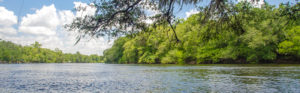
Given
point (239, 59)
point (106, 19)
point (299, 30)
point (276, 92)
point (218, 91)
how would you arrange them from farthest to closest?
1. point (239, 59)
2. point (299, 30)
3. point (218, 91)
4. point (276, 92)
5. point (106, 19)

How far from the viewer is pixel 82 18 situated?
7238 millimetres

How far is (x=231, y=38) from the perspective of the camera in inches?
1713

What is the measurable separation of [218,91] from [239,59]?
45.4 metres

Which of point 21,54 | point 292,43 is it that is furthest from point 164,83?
point 21,54

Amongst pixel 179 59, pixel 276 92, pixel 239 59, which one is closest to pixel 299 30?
pixel 239 59

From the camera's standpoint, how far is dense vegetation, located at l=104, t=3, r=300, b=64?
838 centimetres

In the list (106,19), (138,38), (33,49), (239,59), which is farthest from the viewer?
(33,49)

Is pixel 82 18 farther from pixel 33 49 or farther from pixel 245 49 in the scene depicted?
pixel 33 49

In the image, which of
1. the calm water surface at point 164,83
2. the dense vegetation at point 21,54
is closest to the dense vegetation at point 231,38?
the calm water surface at point 164,83

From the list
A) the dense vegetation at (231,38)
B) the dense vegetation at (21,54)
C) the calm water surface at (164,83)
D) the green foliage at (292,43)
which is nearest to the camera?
the dense vegetation at (231,38)

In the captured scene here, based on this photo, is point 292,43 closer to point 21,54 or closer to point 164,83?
point 164,83

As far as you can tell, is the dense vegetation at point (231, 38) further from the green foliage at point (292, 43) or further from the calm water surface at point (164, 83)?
the calm water surface at point (164, 83)

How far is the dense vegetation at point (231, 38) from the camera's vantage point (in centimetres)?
838

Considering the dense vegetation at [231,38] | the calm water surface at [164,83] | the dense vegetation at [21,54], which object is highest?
the dense vegetation at [21,54]
